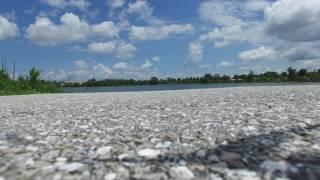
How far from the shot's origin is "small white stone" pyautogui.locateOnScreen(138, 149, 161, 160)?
147 inches

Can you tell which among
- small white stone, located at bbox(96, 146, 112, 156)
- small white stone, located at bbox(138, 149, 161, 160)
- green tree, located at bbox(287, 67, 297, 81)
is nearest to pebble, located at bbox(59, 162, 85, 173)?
small white stone, located at bbox(96, 146, 112, 156)

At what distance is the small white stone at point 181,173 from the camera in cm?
305

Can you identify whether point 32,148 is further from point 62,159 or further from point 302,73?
point 302,73

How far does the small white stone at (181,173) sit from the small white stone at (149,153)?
489mm

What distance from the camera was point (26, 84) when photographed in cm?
3881

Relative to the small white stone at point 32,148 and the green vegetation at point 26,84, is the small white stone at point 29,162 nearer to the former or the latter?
the small white stone at point 32,148

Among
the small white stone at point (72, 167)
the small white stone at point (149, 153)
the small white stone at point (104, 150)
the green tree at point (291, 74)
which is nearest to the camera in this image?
the small white stone at point (72, 167)

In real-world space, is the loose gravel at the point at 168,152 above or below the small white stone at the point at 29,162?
below

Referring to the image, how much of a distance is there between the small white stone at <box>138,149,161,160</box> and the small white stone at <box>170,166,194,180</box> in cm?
49

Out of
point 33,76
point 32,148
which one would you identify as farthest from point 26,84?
point 32,148

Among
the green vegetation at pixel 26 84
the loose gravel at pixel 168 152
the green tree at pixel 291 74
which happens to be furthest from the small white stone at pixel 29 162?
the green tree at pixel 291 74

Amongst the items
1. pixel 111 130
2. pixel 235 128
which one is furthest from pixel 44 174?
pixel 235 128

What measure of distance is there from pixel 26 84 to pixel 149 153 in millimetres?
38028

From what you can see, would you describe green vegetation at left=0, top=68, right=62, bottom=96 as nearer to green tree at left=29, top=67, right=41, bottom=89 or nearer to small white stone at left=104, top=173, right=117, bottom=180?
green tree at left=29, top=67, right=41, bottom=89
